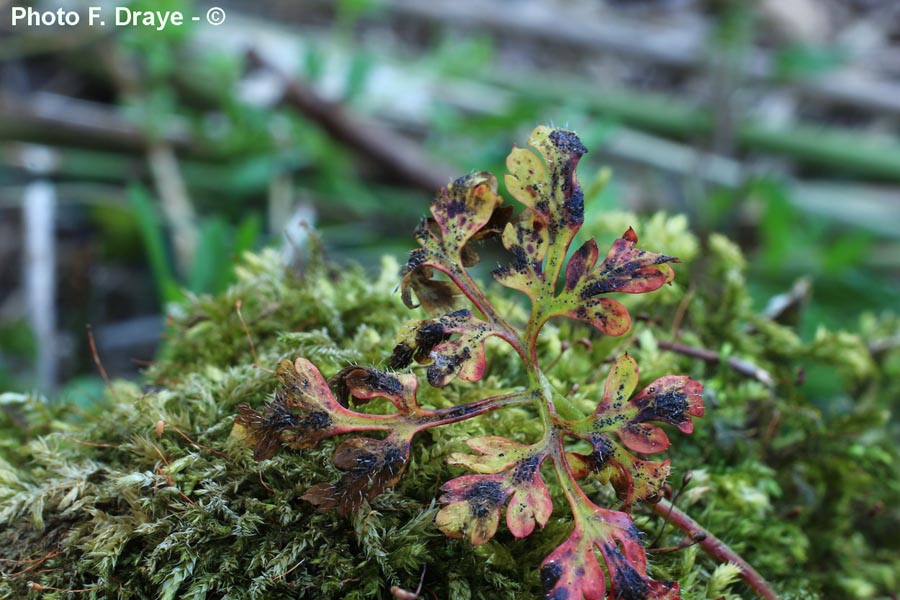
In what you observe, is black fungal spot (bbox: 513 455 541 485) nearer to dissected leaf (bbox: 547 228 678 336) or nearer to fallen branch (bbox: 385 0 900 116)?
dissected leaf (bbox: 547 228 678 336)

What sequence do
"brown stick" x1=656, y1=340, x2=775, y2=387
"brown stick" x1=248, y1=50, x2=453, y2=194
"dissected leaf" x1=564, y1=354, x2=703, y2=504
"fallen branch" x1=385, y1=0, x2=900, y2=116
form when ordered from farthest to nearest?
1. "fallen branch" x1=385, y1=0, x2=900, y2=116
2. "brown stick" x1=248, y1=50, x2=453, y2=194
3. "brown stick" x1=656, y1=340, x2=775, y2=387
4. "dissected leaf" x1=564, y1=354, x2=703, y2=504

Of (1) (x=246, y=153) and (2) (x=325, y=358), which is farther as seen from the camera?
(1) (x=246, y=153)

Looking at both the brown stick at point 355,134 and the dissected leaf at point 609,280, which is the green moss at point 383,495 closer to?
the dissected leaf at point 609,280

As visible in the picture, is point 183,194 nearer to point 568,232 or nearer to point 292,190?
point 292,190

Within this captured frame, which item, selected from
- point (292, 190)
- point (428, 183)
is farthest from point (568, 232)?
point (292, 190)

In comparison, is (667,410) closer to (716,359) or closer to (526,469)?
(526,469)

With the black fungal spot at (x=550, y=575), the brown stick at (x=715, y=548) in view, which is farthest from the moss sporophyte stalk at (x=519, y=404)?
the brown stick at (x=715, y=548)

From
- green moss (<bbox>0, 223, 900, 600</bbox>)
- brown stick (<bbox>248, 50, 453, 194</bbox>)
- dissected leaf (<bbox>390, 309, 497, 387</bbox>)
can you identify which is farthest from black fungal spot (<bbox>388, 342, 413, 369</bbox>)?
brown stick (<bbox>248, 50, 453, 194</bbox>)
